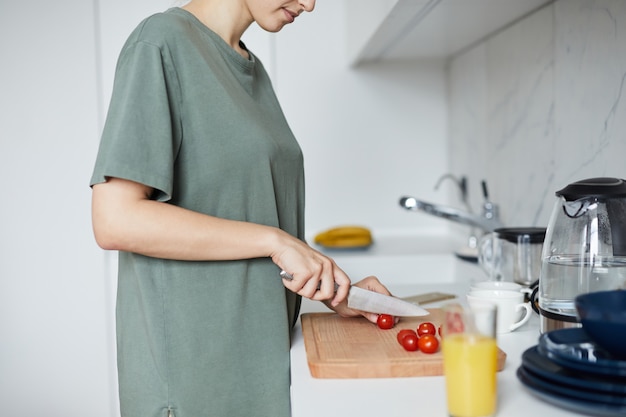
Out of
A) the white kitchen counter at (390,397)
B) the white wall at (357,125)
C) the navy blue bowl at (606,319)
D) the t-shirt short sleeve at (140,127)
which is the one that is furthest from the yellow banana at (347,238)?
the navy blue bowl at (606,319)

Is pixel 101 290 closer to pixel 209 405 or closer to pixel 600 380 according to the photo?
pixel 209 405

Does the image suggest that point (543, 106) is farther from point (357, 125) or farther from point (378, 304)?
point (357, 125)

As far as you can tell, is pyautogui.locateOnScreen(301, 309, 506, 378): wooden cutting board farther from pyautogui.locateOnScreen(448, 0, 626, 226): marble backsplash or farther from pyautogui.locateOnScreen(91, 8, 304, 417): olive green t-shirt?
pyautogui.locateOnScreen(448, 0, 626, 226): marble backsplash

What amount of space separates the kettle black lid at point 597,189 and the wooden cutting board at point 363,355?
0.25 m

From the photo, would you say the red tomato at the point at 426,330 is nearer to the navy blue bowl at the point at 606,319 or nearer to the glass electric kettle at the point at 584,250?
the glass electric kettle at the point at 584,250

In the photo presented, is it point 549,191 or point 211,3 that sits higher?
point 211,3

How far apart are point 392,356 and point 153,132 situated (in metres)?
0.43

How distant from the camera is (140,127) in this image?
92cm

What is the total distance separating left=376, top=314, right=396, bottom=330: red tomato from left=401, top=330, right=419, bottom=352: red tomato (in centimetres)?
14

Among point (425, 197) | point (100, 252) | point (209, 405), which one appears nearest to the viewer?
point (209, 405)

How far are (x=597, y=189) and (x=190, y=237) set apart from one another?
57 centimetres

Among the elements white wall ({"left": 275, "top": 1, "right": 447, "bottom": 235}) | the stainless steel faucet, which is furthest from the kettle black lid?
white wall ({"left": 275, "top": 1, "right": 447, "bottom": 235})

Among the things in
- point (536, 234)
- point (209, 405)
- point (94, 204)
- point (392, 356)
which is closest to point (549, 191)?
point (536, 234)

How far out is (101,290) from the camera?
8.20ft
